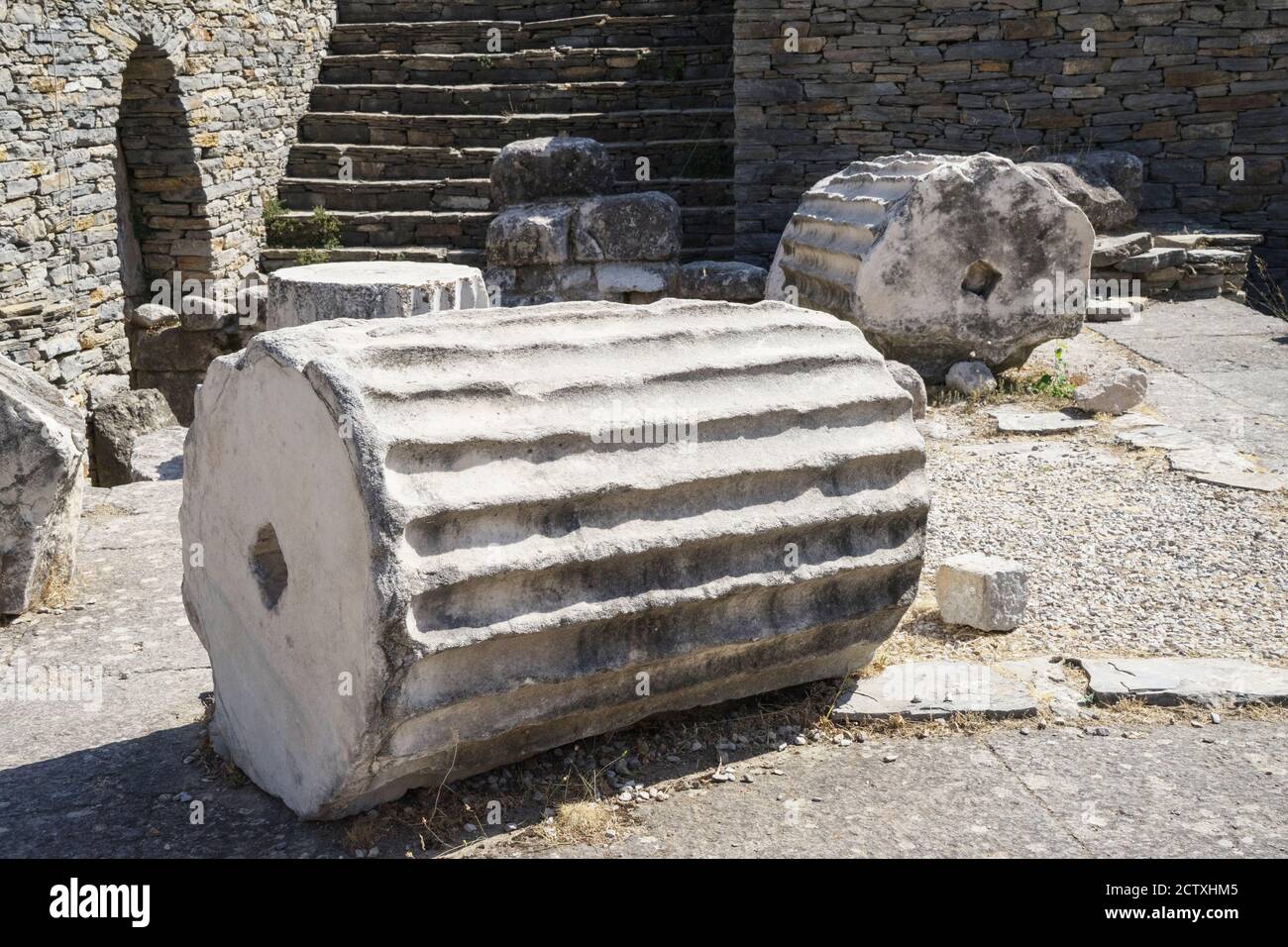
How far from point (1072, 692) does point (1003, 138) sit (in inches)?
333

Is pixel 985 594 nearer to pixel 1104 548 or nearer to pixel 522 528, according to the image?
pixel 1104 548

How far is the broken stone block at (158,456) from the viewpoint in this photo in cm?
676

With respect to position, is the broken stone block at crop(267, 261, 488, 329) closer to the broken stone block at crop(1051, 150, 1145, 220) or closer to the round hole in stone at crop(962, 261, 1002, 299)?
the round hole in stone at crop(962, 261, 1002, 299)

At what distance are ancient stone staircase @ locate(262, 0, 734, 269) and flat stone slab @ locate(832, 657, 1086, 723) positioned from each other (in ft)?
25.2

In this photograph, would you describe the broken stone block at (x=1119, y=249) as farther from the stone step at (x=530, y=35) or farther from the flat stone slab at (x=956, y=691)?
the flat stone slab at (x=956, y=691)

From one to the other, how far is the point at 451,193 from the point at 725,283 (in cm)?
316

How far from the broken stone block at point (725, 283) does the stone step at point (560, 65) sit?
3.32 m

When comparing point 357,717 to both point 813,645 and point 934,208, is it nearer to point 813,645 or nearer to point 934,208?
point 813,645

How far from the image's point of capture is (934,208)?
6598mm

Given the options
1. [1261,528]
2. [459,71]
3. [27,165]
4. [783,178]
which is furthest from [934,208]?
[459,71]

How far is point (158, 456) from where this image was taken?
710cm

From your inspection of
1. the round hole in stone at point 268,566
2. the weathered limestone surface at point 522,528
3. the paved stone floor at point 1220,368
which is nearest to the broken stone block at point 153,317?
the paved stone floor at point 1220,368

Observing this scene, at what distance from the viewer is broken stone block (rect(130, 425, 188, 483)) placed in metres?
6.76

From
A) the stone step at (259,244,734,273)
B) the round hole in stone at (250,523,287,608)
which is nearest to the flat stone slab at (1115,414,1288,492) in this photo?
the round hole in stone at (250,523,287,608)
